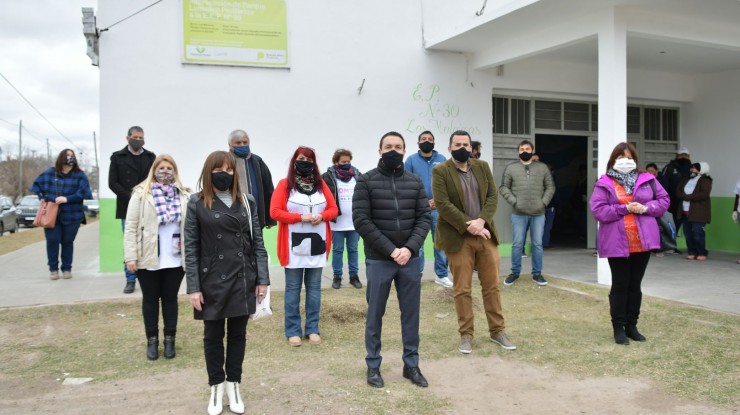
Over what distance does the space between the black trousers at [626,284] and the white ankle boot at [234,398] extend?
3.53 m

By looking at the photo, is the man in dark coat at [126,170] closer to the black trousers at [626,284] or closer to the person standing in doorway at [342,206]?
the person standing in doorway at [342,206]

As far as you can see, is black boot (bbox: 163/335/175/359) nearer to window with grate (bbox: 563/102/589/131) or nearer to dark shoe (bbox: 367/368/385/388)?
dark shoe (bbox: 367/368/385/388)

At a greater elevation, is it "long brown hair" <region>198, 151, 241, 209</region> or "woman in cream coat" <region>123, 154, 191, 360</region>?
"long brown hair" <region>198, 151, 241, 209</region>

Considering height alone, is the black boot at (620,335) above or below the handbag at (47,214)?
below

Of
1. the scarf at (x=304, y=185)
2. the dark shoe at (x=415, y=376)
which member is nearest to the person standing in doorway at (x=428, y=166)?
the scarf at (x=304, y=185)

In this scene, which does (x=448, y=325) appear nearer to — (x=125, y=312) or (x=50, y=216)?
(x=125, y=312)

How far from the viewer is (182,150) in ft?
28.2

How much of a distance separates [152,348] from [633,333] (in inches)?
177

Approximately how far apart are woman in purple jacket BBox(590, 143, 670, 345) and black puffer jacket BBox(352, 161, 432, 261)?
1923 mm

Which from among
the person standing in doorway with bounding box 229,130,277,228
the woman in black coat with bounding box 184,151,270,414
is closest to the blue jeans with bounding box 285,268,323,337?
the woman in black coat with bounding box 184,151,270,414

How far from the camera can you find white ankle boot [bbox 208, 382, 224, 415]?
11.6 ft

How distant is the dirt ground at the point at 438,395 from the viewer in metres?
3.69

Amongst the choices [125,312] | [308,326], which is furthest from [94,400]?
[125,312]

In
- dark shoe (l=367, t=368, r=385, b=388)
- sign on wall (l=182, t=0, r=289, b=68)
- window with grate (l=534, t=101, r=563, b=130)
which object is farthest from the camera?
window with grate (l=534, t=101, r=563, b=130)
